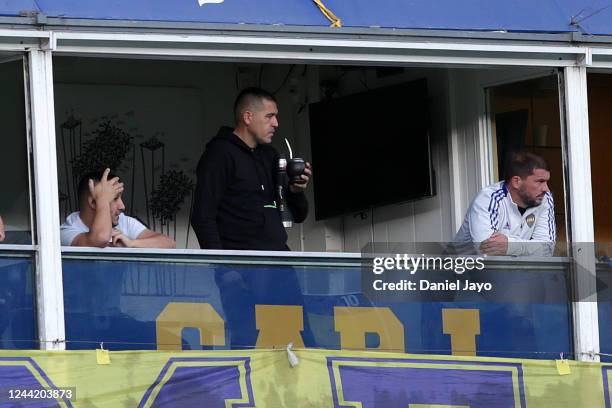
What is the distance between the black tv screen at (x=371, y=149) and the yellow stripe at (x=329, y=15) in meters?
2.17

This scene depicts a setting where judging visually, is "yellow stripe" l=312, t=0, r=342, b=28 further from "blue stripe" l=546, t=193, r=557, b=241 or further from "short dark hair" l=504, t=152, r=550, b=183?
"blue stripe" l=546, t=193, r=557, b=241

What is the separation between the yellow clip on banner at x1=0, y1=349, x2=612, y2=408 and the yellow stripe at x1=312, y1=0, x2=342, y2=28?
1766 millimetres

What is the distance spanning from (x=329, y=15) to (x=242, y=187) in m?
1.11

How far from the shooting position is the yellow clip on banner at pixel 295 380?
714 centimetres

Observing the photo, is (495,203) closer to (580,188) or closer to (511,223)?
(511,223)

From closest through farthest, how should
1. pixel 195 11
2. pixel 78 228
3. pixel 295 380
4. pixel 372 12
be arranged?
pixel 295 380 → pixel 195 11 → pixel 78 228 → pixel 372 12

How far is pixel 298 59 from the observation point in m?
7.82

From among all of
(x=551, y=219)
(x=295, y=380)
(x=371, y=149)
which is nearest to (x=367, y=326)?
(x=295, y=380)

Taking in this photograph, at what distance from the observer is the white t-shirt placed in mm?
7711

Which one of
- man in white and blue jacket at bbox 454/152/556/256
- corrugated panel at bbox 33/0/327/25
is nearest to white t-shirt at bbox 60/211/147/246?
corrugated panel at bbox 33/0/327/25

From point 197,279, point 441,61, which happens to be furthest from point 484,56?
A: point 197,279

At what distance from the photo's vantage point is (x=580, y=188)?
8414 mm

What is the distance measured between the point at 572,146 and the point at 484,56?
0.76 meters

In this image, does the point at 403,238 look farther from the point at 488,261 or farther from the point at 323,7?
the point at 323,7
